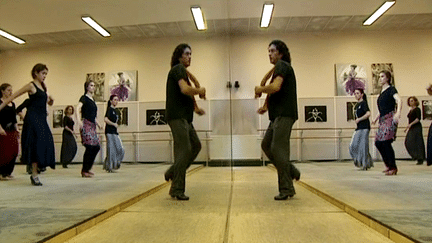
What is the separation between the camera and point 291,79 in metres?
2.29

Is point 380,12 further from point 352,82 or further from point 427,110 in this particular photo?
point 427,110

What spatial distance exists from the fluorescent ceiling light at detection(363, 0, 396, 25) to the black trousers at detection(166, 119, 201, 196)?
96 centimetres

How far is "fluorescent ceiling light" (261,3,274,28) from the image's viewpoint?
4.73 ft

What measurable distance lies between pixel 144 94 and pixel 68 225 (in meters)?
0.65

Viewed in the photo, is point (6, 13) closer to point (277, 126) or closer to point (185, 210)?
point (185, 210)

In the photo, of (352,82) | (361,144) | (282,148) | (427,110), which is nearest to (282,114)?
(282,148)

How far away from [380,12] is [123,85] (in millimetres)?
1107

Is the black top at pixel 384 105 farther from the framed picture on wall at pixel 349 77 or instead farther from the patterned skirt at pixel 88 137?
the patterned skirt at pixel 88 137

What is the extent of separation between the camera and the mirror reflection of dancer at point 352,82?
90.1 inches

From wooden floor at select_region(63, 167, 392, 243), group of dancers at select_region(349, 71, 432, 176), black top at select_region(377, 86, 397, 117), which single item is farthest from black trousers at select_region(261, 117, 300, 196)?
black top at select_region(377, 86, 397, 117)

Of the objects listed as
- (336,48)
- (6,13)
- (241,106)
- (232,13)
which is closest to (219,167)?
(241,106)

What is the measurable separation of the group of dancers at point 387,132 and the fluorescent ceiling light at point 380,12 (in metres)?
0.45

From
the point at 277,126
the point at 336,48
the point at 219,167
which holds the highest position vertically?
the point at 336,48

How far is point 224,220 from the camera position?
1.70m
